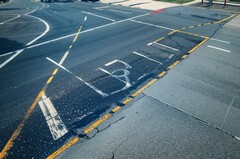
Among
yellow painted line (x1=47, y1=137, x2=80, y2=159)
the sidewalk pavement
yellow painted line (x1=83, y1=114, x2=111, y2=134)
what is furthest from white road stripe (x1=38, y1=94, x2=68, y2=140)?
the sidewalk pavement

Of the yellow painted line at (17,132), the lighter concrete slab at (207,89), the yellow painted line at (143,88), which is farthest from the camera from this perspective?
the yellow painted line at (143,88)

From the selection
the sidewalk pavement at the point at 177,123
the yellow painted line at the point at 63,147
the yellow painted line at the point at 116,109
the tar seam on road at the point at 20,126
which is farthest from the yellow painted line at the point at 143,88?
the tar seam on road at the point at 20,126

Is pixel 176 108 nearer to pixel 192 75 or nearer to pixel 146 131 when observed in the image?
pixel 146 131

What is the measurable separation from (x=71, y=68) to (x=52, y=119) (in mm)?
3545

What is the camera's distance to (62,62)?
9.50 meters

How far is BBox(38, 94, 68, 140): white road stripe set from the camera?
5336mm

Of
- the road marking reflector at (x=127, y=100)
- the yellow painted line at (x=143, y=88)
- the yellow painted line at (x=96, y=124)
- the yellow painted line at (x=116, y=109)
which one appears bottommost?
the yellow painted line at (x=96, y=124)

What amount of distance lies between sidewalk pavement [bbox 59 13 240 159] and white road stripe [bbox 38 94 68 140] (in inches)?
28.2

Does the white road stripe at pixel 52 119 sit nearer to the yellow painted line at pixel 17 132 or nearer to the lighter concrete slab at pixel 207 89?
the yellow painted line at pixel 17 132

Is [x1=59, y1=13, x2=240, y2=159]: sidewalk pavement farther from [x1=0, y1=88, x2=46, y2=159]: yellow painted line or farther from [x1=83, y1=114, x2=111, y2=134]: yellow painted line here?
[x1=0, y1=88, x2=46, y2=159]: yellow painted line

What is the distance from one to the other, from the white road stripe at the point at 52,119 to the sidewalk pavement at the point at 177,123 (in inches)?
28.2

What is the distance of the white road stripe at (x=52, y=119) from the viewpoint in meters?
5.34

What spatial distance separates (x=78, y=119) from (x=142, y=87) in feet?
9.61

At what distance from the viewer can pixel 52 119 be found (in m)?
5.82
